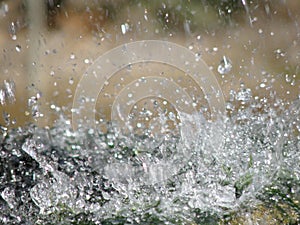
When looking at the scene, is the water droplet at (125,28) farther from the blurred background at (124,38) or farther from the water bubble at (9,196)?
the water bubble at (9,196)

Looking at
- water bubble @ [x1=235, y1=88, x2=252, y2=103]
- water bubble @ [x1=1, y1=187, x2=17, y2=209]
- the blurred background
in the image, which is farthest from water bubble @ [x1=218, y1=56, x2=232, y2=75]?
water bubble @ [x1=1, y1=187, x2=17, y2=209]

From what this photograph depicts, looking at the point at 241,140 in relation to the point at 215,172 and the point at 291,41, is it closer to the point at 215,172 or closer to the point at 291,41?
the point at 215,172

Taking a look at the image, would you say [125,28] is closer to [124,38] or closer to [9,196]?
[124,38]

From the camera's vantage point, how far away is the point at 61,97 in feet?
10.4

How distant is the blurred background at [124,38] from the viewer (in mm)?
3225

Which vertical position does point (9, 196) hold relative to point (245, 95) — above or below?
below

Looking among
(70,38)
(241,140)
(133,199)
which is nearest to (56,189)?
(133,199)

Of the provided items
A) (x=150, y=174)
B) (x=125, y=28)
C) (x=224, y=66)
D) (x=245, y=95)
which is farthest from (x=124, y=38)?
(x=150, y=174)

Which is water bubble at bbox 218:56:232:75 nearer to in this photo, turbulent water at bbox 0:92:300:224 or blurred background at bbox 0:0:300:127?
blurred background at bbox 0:0:300:127

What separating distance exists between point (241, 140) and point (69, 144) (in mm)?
647

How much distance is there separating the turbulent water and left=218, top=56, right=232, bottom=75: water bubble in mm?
1294

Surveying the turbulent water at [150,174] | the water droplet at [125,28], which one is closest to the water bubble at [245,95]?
the water droplet at [125,28]

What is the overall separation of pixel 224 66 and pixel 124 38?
626 mm

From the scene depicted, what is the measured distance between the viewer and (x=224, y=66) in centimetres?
331
